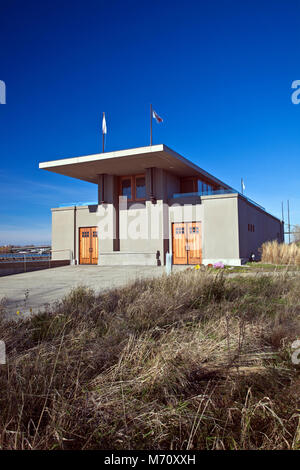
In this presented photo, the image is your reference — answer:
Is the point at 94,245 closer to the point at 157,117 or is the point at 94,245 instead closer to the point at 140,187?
the point at 140,187

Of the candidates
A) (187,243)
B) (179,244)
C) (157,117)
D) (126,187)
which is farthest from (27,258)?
(157,117)

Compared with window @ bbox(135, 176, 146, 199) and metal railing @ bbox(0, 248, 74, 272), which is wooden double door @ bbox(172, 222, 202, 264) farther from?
metal railing @ bbox(0, 248, 74, 272)

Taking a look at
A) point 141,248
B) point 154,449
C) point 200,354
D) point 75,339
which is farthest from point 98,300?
point 141,248

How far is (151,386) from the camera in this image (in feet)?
8.25

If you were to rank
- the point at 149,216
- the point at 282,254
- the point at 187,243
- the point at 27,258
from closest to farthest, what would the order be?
the point at 282,254 < the point at 187,243 < the point at 27,258 < the point at 149,216

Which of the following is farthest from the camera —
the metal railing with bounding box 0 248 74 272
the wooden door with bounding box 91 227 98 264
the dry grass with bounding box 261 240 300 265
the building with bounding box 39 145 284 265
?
the wooden door with bounding box 91 227 98 264

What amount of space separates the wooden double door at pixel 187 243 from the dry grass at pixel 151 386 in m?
13.9

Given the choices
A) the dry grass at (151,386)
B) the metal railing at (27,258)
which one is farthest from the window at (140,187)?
the dry grass at (151,386)

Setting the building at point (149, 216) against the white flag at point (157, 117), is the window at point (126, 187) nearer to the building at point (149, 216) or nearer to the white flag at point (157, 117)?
the building at point (149, 216)

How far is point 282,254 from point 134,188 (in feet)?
32.6

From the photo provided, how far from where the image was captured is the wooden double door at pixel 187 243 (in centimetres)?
1820

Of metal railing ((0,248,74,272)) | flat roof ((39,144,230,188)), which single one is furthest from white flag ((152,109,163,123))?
metal railing ((0,248,74,272))

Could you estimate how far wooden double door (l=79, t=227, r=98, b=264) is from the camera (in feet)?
67.6

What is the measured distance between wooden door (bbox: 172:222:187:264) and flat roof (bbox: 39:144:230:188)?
3.71 meters
